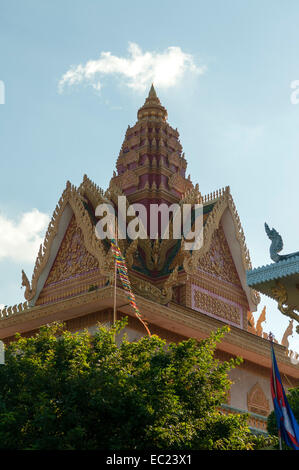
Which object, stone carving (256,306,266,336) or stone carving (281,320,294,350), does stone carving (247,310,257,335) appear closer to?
stone carving (256,306,266,336)

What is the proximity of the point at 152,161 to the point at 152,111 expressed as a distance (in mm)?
2730

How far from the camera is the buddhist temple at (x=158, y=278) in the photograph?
20625 millimetres

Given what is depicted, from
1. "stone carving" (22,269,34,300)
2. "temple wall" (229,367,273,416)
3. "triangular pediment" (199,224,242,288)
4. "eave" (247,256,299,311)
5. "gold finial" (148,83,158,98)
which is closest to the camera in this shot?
"eave" (247,256,299,311)

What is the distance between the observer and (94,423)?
11227mm

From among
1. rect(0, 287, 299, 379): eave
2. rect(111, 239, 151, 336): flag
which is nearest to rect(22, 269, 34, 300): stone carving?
rect(0, 287, 299, 379): eave

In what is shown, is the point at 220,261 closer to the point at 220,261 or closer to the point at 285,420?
the point at 220,261

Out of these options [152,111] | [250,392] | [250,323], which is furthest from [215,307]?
[152,111]

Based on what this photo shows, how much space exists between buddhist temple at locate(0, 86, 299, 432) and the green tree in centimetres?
564

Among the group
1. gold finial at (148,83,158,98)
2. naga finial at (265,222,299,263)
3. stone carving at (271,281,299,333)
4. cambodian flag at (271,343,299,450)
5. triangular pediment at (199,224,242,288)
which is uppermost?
gold finial at (148,83,158,98)

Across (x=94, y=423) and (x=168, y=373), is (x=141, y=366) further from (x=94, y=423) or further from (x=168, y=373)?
(x=94, y=423)

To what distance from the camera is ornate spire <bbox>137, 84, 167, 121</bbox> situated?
29016 millimetres

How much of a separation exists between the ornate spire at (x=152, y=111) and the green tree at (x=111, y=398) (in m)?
16.6
